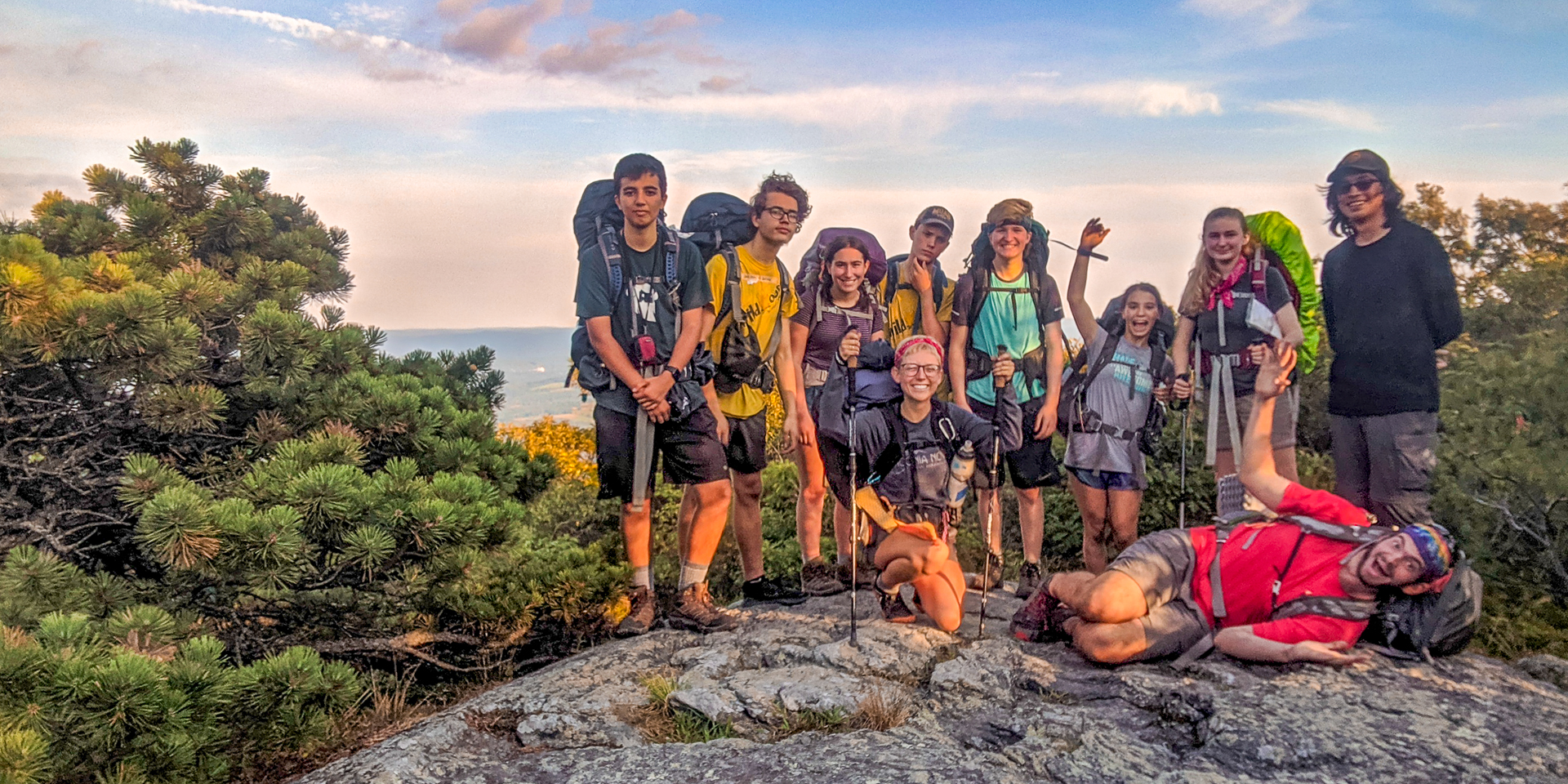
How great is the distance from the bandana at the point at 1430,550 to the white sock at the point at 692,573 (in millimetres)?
3328

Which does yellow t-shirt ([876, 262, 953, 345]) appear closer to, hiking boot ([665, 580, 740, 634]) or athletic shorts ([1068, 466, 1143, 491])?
athletic shorts ([1068, 466, 1143, 491])

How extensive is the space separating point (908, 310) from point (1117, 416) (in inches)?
53.5

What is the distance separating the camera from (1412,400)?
494cm

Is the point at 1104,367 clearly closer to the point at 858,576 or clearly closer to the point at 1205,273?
the point at 1205,273

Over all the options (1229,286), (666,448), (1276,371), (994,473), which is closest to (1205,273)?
(1229,286)

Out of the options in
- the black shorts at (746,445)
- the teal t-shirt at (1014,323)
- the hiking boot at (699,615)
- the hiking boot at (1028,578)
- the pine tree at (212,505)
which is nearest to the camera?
the pine tree at (212,505)

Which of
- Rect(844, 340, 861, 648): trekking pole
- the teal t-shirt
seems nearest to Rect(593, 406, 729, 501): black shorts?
Rect(844, 340, 861, 648): trekking pole

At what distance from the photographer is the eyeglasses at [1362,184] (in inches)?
196

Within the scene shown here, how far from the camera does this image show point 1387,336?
5004mm

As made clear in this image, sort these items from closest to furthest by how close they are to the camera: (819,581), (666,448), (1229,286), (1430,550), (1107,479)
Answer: (1430,550), (1229,286), (666,448), (1107,479), (819,581)

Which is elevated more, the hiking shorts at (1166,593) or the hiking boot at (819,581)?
the hiking shorts at (1166,593)

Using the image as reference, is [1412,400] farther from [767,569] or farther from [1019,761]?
[767,569]

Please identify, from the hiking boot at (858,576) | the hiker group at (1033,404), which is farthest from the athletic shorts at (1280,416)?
the hiking boot at (858,576)

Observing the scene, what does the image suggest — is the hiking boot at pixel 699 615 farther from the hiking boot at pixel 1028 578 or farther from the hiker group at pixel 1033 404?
the hiking boot at pixel 1028 578
